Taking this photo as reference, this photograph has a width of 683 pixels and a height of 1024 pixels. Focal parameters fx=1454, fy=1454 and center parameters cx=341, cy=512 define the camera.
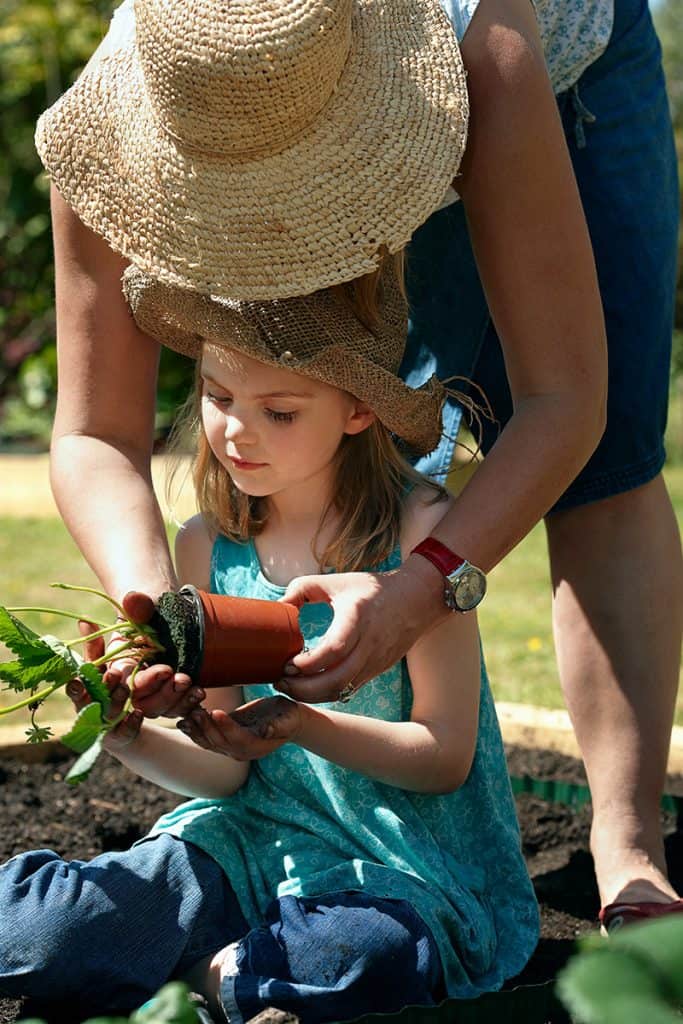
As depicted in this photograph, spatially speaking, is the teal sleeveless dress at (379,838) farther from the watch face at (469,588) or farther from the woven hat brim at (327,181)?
the woven hat brim at (327,181)

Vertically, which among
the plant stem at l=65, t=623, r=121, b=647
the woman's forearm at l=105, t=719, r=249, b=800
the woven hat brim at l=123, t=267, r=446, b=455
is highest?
the woven hat brim at l=123, t=267, r=446, b=455

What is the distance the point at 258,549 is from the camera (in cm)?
249

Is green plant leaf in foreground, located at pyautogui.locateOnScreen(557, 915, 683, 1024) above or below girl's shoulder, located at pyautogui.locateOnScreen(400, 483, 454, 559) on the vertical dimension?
above

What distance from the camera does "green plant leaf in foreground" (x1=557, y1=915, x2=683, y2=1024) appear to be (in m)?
0.84

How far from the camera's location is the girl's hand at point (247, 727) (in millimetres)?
1986

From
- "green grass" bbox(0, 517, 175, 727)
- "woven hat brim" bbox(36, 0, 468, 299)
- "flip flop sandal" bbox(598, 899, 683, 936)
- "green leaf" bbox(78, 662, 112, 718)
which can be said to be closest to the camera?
"green leaf" bbox(78, 662, 112, 718)

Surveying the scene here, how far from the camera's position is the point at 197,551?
2.56 meters

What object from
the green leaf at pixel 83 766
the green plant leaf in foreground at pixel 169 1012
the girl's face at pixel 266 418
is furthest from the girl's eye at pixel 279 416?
the green plant leaf in foreground at pixel 169 1012

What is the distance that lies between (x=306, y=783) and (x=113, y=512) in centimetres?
55

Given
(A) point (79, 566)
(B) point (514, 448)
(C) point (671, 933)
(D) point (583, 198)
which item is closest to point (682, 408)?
(A) point (79, 566)

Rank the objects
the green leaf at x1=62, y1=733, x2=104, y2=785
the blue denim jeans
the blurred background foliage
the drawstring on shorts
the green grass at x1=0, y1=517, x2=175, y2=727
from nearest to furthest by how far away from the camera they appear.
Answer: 1. the green leaf at x1=62, y1=733, x2=104, y2=785
2. the blue denim jeans
3. the drawstring on shorts
4. the green grass at x1=0, y1=517, x2=175, y2=727
5. the blurred background foliage

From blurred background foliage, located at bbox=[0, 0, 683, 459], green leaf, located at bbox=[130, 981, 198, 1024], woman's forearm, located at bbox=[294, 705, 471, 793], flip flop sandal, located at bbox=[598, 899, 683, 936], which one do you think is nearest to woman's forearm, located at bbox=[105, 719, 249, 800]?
woman's forearm, located at bbox=[294, 705, 471, 793]

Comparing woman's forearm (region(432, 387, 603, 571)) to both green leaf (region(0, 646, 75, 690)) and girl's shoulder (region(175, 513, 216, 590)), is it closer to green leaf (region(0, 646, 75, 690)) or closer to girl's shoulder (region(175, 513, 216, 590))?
green leaf (region(0, 646, 75, 690))

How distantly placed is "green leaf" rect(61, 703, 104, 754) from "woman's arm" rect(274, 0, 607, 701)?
405mm
